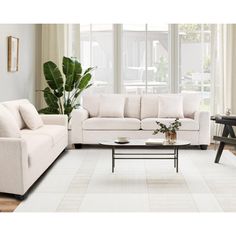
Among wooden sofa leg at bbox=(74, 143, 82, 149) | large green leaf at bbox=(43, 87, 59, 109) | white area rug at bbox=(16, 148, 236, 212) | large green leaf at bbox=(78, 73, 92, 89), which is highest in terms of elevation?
large green leaf at bbox=(78, 73, 92, 89)

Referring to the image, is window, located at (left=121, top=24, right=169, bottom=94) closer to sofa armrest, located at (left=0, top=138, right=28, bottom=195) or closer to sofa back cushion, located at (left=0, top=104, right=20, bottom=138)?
sofa back cushion, located at (left=0, top=104, right=20, bottom=138)

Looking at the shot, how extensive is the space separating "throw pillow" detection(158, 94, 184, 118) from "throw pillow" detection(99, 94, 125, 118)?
62 centimetres

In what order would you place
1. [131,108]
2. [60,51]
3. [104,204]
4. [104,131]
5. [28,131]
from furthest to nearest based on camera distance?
[60,51]
[131,108]
[104,131]
[28,131]
[104,204]

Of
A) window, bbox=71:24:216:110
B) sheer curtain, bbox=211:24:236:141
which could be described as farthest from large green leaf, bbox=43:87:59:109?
sheer curtain, bbox=211:24:236:141

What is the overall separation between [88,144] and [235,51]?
3.03 m

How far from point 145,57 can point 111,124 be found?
1.82 meters

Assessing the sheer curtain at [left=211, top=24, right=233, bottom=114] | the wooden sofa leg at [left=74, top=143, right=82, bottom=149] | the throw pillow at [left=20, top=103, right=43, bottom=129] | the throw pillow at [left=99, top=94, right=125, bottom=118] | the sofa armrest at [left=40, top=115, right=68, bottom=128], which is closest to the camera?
the throw pillow at [left=20, top=103, right=43, bottom=129]

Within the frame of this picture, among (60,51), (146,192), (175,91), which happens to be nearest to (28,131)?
(146,192)

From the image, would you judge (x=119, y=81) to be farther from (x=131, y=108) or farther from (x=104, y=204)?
(x=104, y=204)

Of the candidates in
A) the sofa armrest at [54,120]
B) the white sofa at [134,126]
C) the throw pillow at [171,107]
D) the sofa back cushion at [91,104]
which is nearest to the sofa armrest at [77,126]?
the white sofa at [134,126]

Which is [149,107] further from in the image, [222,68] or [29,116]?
[29,116]

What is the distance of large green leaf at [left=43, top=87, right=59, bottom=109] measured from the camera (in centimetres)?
700

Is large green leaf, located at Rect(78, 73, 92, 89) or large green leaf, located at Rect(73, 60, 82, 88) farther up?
large green leaf, located at Rect(73, 60, 82, 88)
